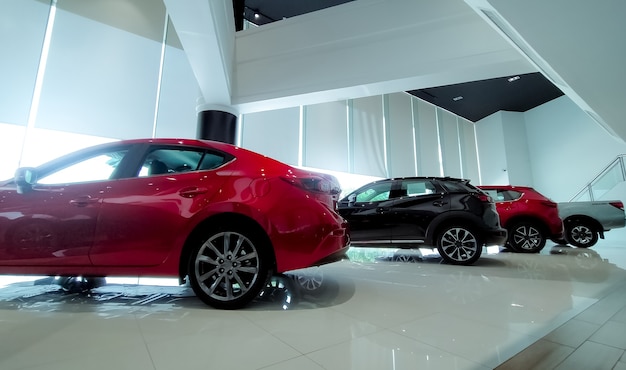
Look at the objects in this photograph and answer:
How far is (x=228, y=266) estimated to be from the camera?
1.82 m

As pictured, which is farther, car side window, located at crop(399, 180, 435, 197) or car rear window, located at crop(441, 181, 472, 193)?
car side window, located at crop(399, 180, 435, 197)

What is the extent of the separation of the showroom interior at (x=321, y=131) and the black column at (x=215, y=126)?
17cm

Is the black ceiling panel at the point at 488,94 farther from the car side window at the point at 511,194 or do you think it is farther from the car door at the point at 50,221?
the car door at the point at 50,221

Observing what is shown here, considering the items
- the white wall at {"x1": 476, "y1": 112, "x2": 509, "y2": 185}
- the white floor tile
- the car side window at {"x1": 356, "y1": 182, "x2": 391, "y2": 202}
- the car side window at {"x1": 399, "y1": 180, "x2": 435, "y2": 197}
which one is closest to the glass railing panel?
the white wall at {"x1": 476, "y1": 112, "x2": 509, "y2": 185}

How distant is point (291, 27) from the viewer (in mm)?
4918

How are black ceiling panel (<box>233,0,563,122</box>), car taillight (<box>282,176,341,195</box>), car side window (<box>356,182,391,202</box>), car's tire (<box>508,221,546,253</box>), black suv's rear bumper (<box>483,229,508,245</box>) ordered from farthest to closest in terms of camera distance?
1. black ceiling panel (<box>233,0,563,122</box>)
2. car's tire (<box>508,221,546,253</box>)
3. car side window (<box>356,182,391,202</box>)
4. black suv's rear bumper (<box>483,229,508,245</box>)
5. car taillight (<box>282,176,341,195</box>)

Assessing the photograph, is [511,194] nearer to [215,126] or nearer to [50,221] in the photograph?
[215,126]

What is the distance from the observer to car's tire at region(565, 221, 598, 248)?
5.91m

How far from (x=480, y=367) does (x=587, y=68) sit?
12.2ft

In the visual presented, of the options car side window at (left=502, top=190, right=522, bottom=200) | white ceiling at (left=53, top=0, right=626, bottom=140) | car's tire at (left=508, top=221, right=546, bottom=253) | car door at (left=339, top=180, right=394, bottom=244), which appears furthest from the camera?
car side window at (left=502, top=190, right=522, bottom=200)

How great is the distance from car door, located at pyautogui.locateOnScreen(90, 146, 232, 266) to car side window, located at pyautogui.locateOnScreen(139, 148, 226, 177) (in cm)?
10

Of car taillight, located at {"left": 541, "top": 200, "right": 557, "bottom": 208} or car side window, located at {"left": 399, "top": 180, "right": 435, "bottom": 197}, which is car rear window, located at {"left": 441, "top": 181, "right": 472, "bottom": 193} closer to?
car side window, located at {"left": 399, "top": 180, "right": 435, "bottom": 197}

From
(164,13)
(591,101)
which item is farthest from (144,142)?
(164,13)

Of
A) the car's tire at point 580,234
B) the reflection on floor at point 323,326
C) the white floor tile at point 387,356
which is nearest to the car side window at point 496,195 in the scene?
the car's tire at point 580,234
